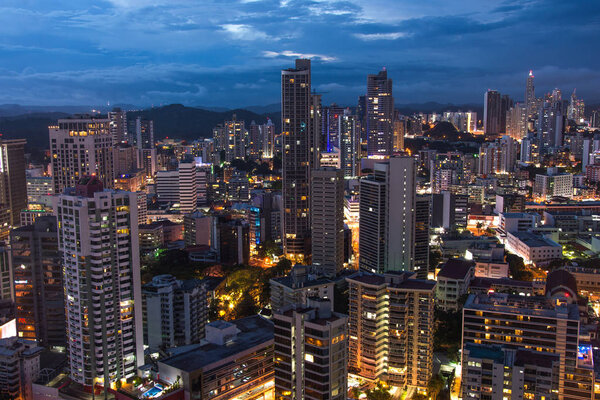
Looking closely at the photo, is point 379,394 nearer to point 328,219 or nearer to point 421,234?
point 421,234

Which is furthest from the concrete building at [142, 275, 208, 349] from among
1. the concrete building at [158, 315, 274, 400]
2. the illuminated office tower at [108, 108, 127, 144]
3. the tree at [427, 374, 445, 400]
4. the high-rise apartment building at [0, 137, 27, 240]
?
the illuminated office tower at [108, 108, 127, 144]

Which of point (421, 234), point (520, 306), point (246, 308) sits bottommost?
point (246, 308)

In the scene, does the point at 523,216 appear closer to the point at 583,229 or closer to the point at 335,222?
the point at 583,229

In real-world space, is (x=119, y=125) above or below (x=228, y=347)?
above

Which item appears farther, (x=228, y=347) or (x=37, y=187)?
(x=37, y=187)

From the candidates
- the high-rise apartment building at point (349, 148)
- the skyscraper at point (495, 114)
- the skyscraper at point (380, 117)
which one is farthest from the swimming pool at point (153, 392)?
the skyscraper at point (495, 114)

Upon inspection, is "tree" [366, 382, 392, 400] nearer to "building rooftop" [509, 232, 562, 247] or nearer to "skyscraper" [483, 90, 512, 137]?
"building rooftop" [509, 232, 562, 247]

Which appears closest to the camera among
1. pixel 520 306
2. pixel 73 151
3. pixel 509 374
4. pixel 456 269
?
pixel 509 374

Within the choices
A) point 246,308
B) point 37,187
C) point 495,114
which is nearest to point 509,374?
point 246,308

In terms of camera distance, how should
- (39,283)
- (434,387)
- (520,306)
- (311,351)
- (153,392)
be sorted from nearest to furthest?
(311,351) < (153,392) < (520,306) < (434,387) < (39,283)
